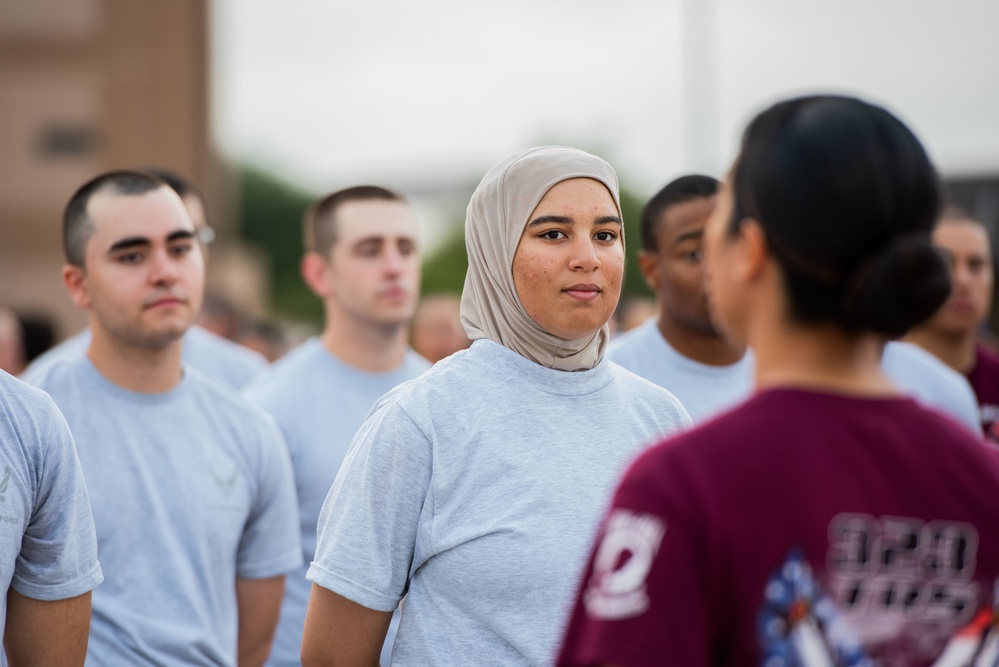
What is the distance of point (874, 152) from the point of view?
6.66 ft

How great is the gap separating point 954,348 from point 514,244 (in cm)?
419

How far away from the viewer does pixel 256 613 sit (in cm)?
501

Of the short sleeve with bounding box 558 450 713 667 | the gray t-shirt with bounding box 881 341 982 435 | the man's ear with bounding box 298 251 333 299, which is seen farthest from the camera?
the man's ear with bounding box 298 251 333 299

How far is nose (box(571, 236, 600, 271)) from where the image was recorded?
3541mm

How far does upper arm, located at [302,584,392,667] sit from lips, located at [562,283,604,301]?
1.00m

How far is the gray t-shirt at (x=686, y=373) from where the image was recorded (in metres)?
5.34

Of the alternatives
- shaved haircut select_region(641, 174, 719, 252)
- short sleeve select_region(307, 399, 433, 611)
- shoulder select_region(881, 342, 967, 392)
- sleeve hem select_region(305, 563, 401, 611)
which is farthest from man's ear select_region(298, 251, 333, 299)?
Result: sleeve hem select_region(305, 563, 401, 611)

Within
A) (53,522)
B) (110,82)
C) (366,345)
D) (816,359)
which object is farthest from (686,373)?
(110,82)

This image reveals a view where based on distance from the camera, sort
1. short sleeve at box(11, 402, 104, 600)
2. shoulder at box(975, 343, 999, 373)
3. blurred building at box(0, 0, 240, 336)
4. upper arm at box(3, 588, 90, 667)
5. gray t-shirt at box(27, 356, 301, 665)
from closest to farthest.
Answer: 1. short sleeve at box(11, 402, 104, 600)
2. upper arm at box(3, 588, 90, 667)
3. gray t-shirt at box(27, 356, 301, 665)
4. shoulder at box(975, 343, 999, 373)
5. blurred building at box(0, 0, 240, 336)

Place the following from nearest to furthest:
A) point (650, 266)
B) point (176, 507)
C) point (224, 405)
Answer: point (176, 507) → point (224, 405) → point (650, 266)

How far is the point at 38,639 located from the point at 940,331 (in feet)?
16.5

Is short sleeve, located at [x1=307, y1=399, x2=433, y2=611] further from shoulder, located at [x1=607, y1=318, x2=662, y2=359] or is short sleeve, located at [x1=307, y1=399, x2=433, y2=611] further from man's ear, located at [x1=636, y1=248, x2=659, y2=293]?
man's ear, located at [x1=636, y1=248, x2=659, y2=293]

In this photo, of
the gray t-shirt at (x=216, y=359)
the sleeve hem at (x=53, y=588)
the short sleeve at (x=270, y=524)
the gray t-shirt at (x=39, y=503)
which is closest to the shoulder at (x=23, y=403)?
the gray t-shirt at (x=39, y=503)

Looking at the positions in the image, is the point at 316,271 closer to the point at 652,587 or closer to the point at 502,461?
the point at 502,461
